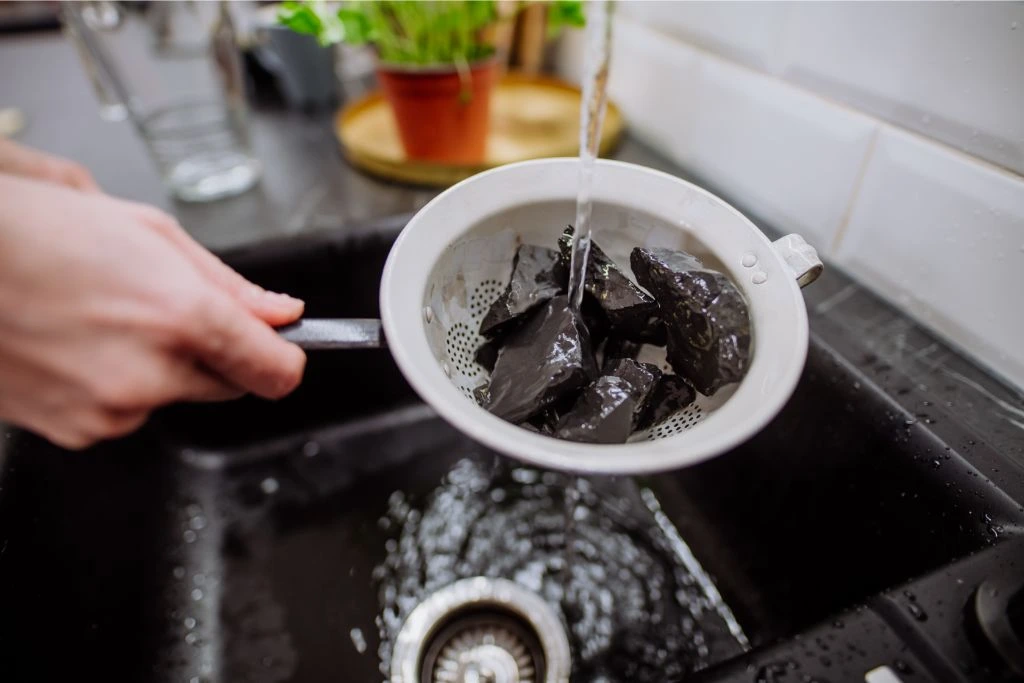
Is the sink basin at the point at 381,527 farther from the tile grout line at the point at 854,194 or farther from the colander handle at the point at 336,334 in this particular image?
the colander handle at the point at 336,334

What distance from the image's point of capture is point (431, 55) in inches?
31.2

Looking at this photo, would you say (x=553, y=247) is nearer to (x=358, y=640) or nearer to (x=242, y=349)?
(x=242, y=349)

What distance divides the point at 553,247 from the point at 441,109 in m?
0.35

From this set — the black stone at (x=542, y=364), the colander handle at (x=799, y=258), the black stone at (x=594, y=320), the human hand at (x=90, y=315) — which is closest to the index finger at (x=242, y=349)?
the human hand at (x=90, y=315)

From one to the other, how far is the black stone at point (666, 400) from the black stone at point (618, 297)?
0.18ft

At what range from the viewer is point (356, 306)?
78 centimetres

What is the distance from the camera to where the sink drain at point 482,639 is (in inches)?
23.5

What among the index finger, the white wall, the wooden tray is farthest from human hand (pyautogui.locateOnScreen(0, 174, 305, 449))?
the white wall

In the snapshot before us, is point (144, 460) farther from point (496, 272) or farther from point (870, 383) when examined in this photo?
point (870, 383)

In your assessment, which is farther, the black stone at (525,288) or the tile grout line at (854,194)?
the tile grout line at (854,194)

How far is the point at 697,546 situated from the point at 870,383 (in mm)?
280

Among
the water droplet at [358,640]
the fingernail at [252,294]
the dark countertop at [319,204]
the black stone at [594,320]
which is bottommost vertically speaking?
the water droplet at [358,640]

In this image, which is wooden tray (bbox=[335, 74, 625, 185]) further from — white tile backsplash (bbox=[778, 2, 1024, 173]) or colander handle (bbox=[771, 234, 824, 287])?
colander handle (bbox=[771, 234, 824, 287])

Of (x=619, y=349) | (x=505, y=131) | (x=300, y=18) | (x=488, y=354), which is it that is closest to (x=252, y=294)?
(x=488, y=354)
